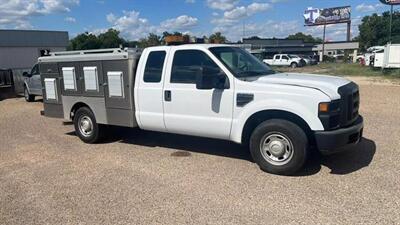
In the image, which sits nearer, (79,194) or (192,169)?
(79,194)

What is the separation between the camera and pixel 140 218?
4.46 metres

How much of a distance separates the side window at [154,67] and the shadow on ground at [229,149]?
4.67ft

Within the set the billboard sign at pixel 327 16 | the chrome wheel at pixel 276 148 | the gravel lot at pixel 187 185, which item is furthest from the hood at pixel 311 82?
the billboard sign at pixel 327 16

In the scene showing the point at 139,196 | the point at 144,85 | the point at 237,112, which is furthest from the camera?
the point at 144,85

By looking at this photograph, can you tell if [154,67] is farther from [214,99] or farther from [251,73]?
[251,73]

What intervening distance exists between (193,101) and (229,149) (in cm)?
141

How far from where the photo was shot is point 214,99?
6.20 metres

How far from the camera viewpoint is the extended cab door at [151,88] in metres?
6.86

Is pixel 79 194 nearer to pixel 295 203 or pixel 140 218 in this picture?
pixel 140 218

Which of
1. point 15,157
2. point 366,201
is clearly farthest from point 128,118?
point 366,201

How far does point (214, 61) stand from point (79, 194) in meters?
2.83

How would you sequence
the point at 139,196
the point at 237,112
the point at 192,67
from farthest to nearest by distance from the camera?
the point at 192,67 → the point at 237,112 → the point at 139,196

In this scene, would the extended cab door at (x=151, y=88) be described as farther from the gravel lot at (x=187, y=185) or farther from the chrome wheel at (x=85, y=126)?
the chrome wheel at (x=85, y=126)

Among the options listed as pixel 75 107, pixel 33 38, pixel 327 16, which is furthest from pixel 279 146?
pixel 327 16
